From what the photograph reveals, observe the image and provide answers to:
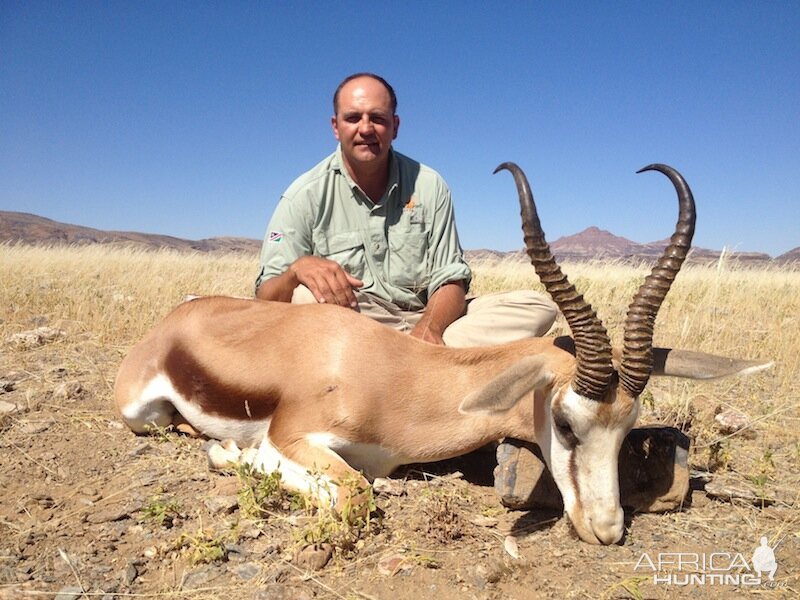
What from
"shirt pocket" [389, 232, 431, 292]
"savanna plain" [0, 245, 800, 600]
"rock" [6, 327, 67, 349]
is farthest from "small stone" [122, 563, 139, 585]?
"rock" [6, 327, 67, 349]

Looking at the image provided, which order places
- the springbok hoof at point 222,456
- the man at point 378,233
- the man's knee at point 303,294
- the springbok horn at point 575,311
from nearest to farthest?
the springbok horn at point 575,311 < the springbok hoof at point 222,456 < the man's knee at point 303,294 < the man at point 378,233

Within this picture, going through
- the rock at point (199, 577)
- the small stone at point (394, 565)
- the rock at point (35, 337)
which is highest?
the rock at point (35, 337)

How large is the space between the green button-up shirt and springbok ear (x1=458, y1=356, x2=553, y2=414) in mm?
2476

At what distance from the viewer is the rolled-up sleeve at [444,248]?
5.66 m

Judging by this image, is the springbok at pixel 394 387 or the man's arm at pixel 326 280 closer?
the springbok at pixel 394 387

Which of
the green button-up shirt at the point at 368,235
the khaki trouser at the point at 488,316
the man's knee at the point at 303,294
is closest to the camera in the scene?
the khaki trouser at the point at 488,316

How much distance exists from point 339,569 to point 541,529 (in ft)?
3.84

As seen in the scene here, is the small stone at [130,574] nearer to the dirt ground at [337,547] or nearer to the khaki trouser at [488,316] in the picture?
the dirt ground at [337,547]

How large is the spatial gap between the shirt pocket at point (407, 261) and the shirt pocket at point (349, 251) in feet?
0.92

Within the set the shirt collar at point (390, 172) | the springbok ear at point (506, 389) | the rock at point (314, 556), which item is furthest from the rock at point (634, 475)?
the shirt collar at point (390, 172)

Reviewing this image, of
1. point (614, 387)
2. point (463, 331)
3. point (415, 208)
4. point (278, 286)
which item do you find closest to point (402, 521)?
point (614, 387)

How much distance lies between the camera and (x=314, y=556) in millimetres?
2898

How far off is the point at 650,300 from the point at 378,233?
3.06 metres

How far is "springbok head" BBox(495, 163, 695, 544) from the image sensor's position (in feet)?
10.1
